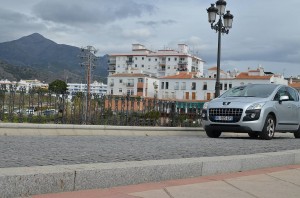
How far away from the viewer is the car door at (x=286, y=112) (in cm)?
1204

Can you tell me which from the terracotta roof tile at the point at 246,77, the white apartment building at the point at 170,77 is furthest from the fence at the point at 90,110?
the terracotta roof tile at the point at 246,77

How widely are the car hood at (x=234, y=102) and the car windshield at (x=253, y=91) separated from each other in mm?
457

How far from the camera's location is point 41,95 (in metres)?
13.2


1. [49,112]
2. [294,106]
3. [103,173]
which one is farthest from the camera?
[49,112]

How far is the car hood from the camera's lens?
1136 cm

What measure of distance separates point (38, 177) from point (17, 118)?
29.9 ft

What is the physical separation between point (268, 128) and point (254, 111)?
707 millimetres

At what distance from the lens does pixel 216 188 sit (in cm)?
493

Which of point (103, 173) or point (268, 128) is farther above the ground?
point (268, 128)

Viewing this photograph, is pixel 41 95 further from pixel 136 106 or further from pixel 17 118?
pixel 136 106

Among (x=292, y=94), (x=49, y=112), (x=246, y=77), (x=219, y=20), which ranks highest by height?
(x=246, y=77)

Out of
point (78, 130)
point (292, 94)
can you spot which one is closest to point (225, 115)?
point (292, 94)

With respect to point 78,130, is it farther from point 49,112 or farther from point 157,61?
point 157,61

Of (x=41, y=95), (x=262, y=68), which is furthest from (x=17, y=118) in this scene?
(x=262, y=68)
